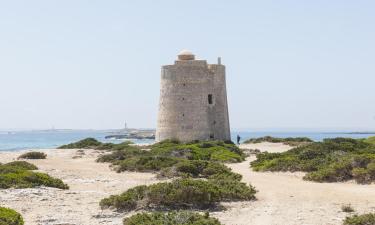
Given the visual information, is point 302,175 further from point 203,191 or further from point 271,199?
point 203,191

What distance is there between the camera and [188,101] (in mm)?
39469

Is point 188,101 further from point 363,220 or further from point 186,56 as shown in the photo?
point 363,220

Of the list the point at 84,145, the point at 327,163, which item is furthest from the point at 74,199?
the point at 84,145

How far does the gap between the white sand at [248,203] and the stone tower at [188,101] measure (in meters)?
19.2

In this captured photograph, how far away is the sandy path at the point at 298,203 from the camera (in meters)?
11.6

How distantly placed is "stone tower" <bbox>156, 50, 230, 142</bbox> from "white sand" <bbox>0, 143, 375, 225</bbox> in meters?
19.2

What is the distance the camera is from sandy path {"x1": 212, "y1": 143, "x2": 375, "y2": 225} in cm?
1156

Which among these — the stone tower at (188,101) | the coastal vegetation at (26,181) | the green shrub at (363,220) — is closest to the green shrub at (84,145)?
the stone tower at (188,101)

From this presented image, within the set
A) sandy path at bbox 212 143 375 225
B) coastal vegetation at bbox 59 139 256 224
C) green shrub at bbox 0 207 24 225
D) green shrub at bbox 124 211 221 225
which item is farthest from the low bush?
green shrub at bbox 0 207 24 225

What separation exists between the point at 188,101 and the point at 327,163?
1928cm

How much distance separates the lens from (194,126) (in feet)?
129

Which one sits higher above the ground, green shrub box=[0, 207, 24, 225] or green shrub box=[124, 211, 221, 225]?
green shrub box=[0, 207, 24, 225]

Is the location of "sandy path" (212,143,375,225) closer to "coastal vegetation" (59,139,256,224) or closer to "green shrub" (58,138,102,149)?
"coastal vegetation" (59,139,256,224)

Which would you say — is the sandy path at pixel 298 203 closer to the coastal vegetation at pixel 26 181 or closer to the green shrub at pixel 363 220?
the green shrub at pixel 363 220
